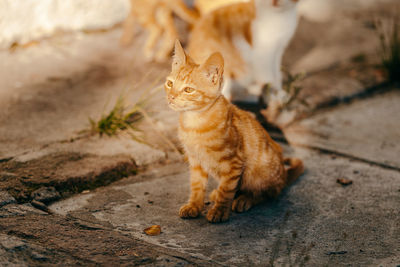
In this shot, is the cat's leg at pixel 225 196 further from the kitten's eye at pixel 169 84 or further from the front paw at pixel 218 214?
the kitten's eye at pixel 169 84

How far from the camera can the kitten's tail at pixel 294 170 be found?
113 inches

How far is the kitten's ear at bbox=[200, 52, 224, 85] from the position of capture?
7.32 feet

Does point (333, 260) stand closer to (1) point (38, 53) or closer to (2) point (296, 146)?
(2) point (296, 146)

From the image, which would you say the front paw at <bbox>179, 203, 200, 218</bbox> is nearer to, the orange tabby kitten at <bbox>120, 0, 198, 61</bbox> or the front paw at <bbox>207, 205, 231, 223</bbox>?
the front paw at <bbox>207, 205, 231, 223</bbox>

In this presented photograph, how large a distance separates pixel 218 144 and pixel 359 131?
5.85ft

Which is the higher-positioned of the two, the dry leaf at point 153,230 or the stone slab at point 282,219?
the dry leaf at point 153,230

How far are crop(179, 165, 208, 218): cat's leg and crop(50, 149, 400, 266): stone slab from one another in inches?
2.0

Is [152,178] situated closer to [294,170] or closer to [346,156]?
[294,170]

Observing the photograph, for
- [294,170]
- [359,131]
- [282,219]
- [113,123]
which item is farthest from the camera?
[359,131]

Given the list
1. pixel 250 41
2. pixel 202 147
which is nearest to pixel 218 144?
pixel 202 147

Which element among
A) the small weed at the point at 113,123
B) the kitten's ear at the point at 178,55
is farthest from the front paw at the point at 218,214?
the small weed at the point at 113,123

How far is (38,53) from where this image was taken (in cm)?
441

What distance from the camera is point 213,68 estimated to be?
7.41 ft

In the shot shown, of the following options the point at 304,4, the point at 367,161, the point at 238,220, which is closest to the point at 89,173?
the point at 238,220
